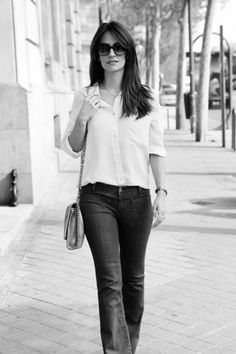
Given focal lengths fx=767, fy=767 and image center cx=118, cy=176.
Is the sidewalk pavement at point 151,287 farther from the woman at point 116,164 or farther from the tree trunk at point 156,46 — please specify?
the tree trunk at point 156,46

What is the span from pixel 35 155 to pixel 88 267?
4146 millimetres

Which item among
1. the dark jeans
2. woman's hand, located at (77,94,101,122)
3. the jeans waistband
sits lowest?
the dark jeans

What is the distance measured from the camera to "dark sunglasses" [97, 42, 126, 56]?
3.86m

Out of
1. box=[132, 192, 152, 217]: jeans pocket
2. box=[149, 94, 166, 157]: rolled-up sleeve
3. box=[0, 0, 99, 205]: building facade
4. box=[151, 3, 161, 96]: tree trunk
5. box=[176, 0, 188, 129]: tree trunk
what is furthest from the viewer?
box=[151, 3, 161, 96]: tree trunk

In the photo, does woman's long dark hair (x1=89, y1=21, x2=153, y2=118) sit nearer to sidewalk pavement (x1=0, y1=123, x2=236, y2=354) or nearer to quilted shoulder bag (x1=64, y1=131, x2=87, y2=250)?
A: quilted shoulder bag (x1=64, y1=131, x2=87, y2=250)

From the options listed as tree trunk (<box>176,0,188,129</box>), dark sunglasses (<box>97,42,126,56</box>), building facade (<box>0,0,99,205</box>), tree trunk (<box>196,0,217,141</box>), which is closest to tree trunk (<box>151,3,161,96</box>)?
tree trunk (<box>176,0,188,129</box>)

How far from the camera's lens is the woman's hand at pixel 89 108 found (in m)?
3.81

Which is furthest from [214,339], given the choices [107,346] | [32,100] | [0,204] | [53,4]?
[53,4]

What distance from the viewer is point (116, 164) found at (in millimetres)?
3865

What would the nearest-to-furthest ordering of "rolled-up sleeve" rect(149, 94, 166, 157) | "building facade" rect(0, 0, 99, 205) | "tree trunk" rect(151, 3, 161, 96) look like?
"rolled-up sleeve" rect(149, 94, 166, 157)
"building facade" rect(0, 0, 99, 205)
"tree trunk" rect(151, 3, 161, 96)

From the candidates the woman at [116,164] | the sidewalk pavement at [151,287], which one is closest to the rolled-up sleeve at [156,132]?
the woman at [116,164]

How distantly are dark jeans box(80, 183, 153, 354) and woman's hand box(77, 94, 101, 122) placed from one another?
1.13 ft

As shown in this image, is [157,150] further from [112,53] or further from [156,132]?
[112,53]

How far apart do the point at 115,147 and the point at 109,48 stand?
0.50 metres
